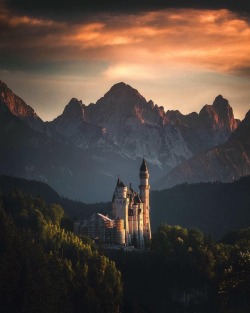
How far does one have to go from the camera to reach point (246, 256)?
5650 inches

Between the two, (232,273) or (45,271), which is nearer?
(232,273)

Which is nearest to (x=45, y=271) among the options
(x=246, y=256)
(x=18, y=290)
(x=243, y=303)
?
(x=18, y=290)

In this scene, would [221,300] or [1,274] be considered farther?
[1,274]

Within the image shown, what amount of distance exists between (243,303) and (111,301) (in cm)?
2275

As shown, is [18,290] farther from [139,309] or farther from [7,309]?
[139,309]

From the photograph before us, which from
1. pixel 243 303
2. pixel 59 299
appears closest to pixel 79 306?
pixel 59 299

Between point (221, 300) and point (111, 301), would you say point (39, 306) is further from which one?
point (221, 300)

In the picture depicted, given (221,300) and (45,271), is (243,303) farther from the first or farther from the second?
(221,300)

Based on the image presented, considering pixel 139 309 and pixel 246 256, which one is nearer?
pixel 246 256

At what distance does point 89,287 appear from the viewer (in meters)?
199

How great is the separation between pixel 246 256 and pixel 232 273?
533cm

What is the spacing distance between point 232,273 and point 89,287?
63.8 m

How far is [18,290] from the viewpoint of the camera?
19538cm

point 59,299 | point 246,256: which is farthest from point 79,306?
point 246,256
